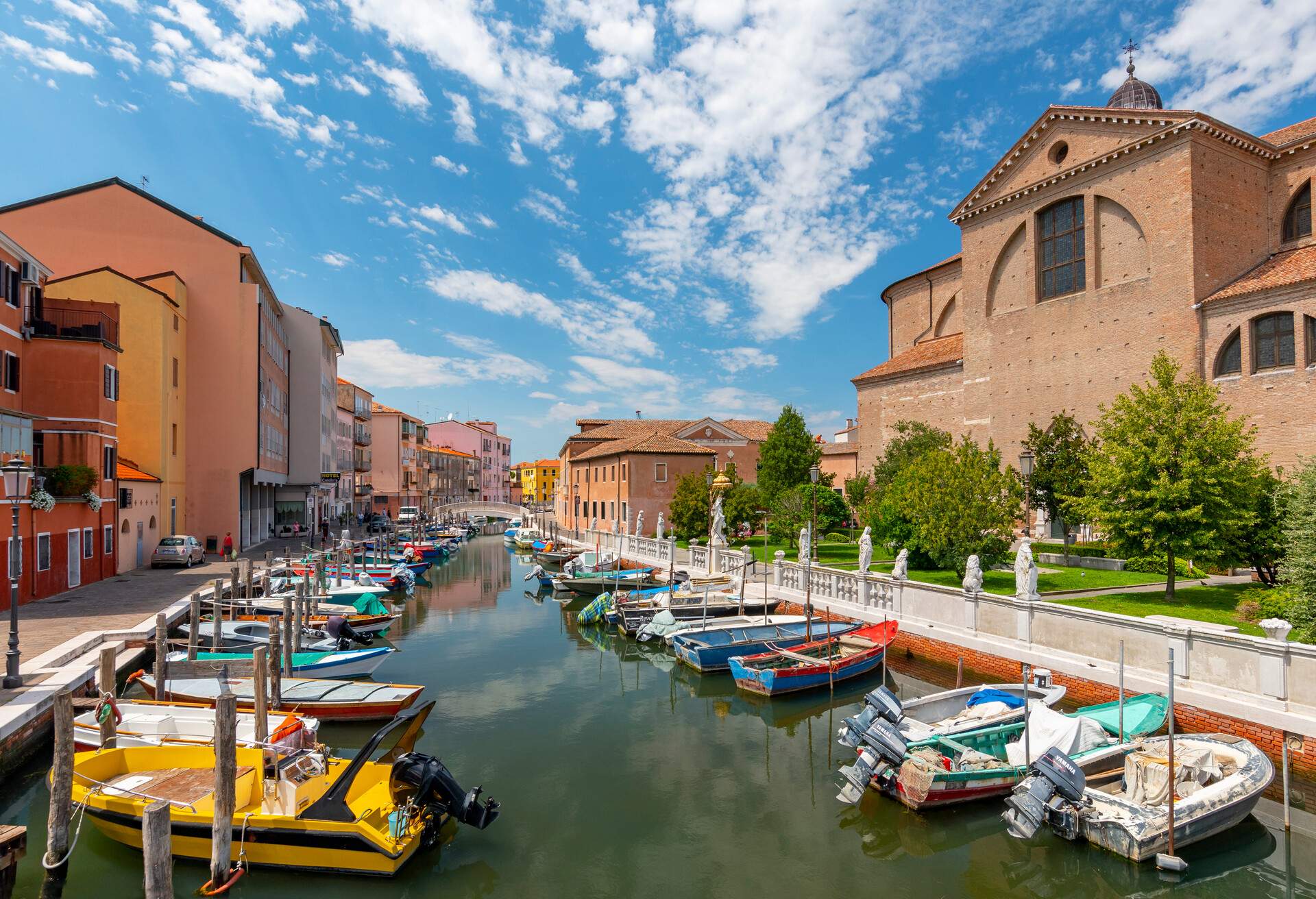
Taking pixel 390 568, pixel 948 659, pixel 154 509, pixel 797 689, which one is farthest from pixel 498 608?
pixel 948 659

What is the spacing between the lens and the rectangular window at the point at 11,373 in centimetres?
2188

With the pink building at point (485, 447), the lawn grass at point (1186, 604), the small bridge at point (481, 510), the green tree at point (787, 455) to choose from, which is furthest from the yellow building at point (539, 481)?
the lawn grass at point (1186, 604)

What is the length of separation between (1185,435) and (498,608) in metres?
25.4

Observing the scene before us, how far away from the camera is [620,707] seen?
16969 mm

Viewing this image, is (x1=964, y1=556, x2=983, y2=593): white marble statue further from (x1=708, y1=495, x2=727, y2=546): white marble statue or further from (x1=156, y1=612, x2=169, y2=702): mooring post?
(x1=156, y1=612, x2=169, y2=702): mooring post

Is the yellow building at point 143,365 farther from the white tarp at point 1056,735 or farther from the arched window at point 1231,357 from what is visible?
the arched window at point 1231,357

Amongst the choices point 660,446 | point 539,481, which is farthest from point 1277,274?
point 539,481

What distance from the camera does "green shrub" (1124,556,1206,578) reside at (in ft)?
61.3

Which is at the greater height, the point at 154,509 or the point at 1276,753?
the point at 154,509

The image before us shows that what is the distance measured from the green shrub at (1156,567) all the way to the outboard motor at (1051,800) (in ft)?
36.3

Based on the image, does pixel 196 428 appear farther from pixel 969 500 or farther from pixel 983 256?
pixel 983 256

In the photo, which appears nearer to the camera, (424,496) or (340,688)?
(340,688)

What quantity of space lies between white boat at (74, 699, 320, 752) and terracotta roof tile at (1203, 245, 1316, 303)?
32.2 m

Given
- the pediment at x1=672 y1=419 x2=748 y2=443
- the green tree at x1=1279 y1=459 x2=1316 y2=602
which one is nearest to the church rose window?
the green tree at x1=1279 y1=459 x2=1316 y2=602
